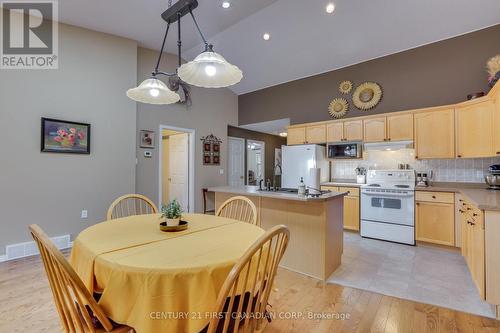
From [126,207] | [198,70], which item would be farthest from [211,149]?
[198,70]

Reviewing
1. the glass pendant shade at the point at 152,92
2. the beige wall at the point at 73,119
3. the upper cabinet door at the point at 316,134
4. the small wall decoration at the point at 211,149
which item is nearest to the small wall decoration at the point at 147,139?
the beige wall at the point at 73,119

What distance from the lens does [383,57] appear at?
4.28 metres

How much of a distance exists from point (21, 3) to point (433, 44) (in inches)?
231

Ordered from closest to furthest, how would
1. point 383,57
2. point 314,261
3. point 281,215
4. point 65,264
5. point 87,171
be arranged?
point 65,264
point 314,261
point 281,215
point 87,171
point 383,57

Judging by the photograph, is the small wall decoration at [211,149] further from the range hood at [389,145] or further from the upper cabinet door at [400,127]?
the upper cabinet door at [400,127]

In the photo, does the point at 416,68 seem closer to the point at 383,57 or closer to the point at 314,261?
the point at 383,57

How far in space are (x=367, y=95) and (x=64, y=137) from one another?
16.4 feet

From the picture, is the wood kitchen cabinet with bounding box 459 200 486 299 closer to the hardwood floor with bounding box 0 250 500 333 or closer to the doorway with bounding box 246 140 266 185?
the hardwood floor with bounding box 0 250 500 333

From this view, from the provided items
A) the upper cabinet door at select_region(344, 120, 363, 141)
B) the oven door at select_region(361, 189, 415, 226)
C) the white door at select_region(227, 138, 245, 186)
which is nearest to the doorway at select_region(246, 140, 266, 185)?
the white door at select_region(227, 138, 245, 186)

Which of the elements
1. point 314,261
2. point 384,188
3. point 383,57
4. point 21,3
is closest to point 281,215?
point 314,261

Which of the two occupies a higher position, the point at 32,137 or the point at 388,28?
the point at 388,28

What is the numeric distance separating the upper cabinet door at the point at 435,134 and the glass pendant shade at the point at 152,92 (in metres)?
3.74

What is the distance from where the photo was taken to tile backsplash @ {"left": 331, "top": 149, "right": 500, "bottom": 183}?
3.62 meters

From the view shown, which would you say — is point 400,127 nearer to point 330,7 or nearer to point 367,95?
point 367,95
